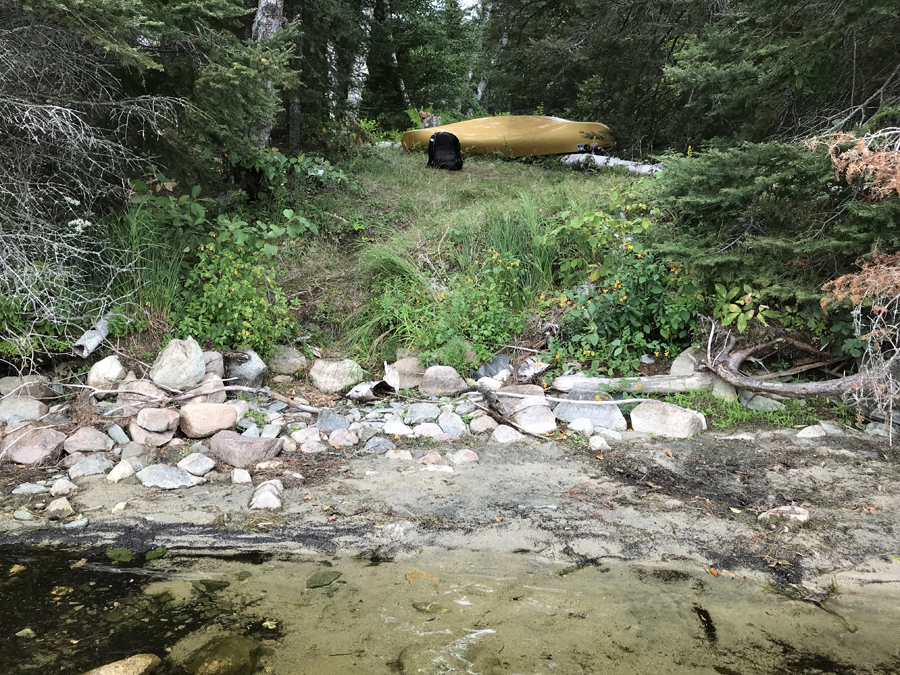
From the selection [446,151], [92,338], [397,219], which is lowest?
[92,338]

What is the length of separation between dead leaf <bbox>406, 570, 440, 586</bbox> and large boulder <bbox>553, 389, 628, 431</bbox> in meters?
1.98

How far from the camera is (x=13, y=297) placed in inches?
154

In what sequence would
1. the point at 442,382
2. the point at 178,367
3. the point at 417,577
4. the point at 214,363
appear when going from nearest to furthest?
the point at 417,577, the point at 178,367, the point at 214,363, the point at 442,382

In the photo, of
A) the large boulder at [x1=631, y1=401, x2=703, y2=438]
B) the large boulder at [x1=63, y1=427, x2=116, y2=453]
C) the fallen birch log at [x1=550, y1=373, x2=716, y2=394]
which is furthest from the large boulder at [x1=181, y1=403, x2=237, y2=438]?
the large boulder at [x1=631, y1=401, x2=703, y2=438]

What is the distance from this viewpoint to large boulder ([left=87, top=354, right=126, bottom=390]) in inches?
172

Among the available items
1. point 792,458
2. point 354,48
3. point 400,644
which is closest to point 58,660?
point 400,644

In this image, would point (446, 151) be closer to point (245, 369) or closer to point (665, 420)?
point (245, 369)

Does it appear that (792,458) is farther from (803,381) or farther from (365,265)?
(365,265)

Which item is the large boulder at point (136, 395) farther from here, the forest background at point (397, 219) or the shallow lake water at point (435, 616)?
the shallow lake water at point (435, 616)

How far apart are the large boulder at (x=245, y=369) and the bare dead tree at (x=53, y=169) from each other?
1.02 meters

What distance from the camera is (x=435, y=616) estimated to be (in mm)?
2418

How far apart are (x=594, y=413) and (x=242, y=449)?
8.27 feet

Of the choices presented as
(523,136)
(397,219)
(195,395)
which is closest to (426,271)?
(397,219)

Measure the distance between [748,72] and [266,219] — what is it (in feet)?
16.5
